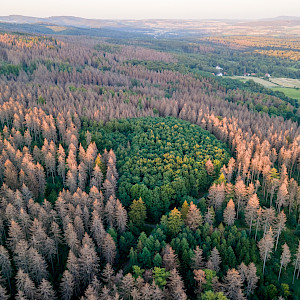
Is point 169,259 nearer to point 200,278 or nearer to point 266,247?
point 200,278

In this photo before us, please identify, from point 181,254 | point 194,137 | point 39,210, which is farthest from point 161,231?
point 194,137

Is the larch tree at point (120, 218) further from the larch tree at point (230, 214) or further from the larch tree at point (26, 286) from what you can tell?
the larch tree at point (230, 214)

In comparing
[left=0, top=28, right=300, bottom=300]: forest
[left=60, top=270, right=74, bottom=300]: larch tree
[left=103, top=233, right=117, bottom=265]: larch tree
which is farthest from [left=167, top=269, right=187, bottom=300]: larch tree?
[left=60, top=270, right=74, bottom=300]: larch tree

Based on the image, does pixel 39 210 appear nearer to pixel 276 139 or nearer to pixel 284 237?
pixel 284 237

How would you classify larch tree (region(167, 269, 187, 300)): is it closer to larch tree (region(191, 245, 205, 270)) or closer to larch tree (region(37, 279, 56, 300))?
larch tree (region(191, 245, 205, 270))

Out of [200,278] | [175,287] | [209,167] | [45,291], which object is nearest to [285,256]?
[200,278]

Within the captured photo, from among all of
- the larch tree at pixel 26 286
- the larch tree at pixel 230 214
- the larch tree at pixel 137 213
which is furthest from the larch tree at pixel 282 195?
the larch tree at pixel 26 286

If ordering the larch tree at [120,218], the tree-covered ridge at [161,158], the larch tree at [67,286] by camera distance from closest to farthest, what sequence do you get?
1. the larch tree at [67,286]
2. the larch tree at [120,218]
3. the tree-covered ridge at [161,158]
